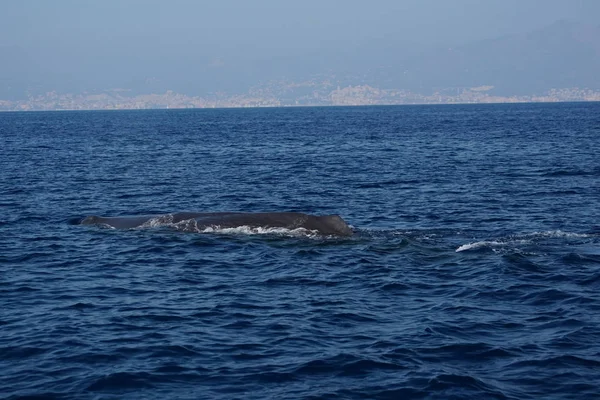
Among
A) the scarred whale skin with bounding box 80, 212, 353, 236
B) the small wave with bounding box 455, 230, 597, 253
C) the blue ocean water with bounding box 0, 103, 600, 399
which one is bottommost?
the blue ocean water with bounding box 0, 103, 600, 399

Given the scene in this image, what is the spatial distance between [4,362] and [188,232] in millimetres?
13832

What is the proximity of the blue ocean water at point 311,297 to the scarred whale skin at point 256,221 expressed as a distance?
2.03 feet

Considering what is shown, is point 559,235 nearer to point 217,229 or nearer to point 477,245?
point 477,245

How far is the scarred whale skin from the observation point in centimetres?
2869

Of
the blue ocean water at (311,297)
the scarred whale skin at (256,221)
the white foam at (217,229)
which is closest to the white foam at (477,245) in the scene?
the blue ocean water at (311,297)

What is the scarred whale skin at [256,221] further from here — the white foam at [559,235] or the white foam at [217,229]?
the white foam at [559,235]

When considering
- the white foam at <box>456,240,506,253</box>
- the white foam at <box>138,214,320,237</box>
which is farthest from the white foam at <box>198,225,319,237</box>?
the white foam at <box>456,240,506,253</box>

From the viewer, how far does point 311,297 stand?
20984 mm

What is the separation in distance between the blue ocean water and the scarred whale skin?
2.03ft

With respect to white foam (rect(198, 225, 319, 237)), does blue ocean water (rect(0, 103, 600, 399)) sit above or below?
below

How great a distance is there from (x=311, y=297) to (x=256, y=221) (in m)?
9.17

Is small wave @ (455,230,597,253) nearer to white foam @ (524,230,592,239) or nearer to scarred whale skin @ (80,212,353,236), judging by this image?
white foam @ (524,230,592,239)

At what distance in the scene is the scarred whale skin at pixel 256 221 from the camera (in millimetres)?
28688

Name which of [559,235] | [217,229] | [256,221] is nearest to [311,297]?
[256,221]
